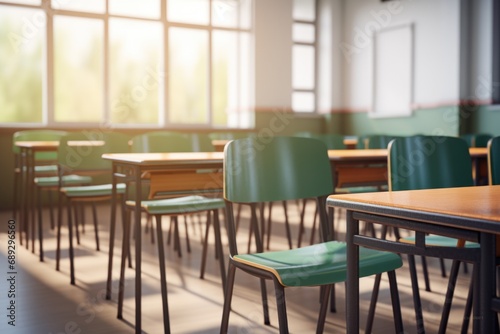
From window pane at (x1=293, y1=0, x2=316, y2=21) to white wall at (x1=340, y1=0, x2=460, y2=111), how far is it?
19.2 inches

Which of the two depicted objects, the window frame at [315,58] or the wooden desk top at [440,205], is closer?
the wooden desk top at [440,205]

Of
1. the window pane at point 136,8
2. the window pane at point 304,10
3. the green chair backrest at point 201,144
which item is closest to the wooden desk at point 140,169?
the green chair backrest at point 201,144

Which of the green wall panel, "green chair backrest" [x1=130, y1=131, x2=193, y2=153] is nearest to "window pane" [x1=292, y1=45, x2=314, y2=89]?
the green wall panel

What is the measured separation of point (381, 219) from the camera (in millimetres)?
1180

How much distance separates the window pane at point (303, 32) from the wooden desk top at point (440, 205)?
7.49m

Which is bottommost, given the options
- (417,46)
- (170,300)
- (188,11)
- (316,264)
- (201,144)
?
(170,300)

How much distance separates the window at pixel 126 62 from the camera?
265 inches

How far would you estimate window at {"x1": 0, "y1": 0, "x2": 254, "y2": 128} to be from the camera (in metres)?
6.74

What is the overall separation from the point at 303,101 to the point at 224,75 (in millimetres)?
1338

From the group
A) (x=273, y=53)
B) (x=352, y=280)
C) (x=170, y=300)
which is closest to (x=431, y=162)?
(x=352, y=280)

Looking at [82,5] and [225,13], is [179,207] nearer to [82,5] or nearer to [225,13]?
[82,5]

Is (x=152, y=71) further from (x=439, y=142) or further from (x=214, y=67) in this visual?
(x=439, y=142)

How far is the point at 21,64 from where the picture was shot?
22.1 ft

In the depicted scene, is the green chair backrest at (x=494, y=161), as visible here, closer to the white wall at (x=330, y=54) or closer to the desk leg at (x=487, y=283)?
the desk leg at (x=487, y=283)
